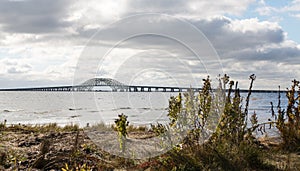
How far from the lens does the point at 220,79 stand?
21.1 feet

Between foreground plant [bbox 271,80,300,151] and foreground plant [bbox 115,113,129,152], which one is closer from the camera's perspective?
foreground plant [bbox 115,113,129,152]

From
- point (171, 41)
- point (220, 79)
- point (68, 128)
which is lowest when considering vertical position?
point (68, 128)

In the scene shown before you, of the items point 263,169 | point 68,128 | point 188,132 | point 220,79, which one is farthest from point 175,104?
point 68,128

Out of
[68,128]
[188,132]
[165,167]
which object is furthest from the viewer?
[68,128]

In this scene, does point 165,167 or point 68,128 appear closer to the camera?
point 165,167

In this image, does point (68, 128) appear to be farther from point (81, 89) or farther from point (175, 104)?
point (175, 104)

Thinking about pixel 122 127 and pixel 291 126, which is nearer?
pixel 122 127

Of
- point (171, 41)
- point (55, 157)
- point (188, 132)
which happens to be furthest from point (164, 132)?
point (55, 157)

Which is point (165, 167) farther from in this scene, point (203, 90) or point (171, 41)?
point (171, 41)

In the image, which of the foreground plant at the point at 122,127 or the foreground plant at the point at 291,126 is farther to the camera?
the foreground plant at the point at 291,126

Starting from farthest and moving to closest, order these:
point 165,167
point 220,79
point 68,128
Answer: point 68,128, point 220,79, point 165,167

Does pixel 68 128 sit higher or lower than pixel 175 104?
lower

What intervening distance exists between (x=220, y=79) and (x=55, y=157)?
121 inches

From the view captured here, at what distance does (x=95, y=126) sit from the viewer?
29.2 feet
